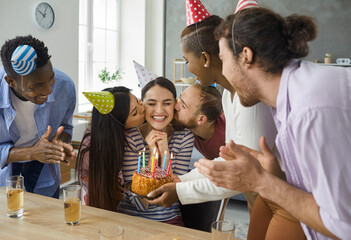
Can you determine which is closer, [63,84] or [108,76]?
[63,84]

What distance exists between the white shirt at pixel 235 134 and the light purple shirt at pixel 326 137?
463 mm

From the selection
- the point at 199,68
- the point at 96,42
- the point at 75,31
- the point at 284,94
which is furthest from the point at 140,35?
the point at 284,94

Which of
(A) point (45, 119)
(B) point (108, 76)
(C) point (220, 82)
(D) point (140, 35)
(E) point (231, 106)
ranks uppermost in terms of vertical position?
(D) point (140, 35)

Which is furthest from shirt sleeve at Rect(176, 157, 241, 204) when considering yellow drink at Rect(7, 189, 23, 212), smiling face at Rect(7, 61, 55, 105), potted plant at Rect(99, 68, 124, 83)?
potted plant at Rect(99, 68, 124, 83)

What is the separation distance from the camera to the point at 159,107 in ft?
5.36

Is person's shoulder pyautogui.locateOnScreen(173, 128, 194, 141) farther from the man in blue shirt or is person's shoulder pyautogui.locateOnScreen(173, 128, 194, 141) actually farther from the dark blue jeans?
the dark blue jeans

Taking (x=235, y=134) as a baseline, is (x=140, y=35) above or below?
above

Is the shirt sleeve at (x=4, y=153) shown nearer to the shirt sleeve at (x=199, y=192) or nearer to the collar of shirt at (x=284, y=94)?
the shirt sleeve at (x=199, y=192)

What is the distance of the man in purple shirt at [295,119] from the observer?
32.7 inches

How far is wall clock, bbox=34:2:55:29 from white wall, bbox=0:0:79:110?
5 centimetres

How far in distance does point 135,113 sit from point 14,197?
24.4 inches

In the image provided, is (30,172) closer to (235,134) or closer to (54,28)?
(235,134)

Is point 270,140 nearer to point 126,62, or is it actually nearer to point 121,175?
point 121,175

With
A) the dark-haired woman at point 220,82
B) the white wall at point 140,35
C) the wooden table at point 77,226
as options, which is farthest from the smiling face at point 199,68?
the white wall at point 140,35
